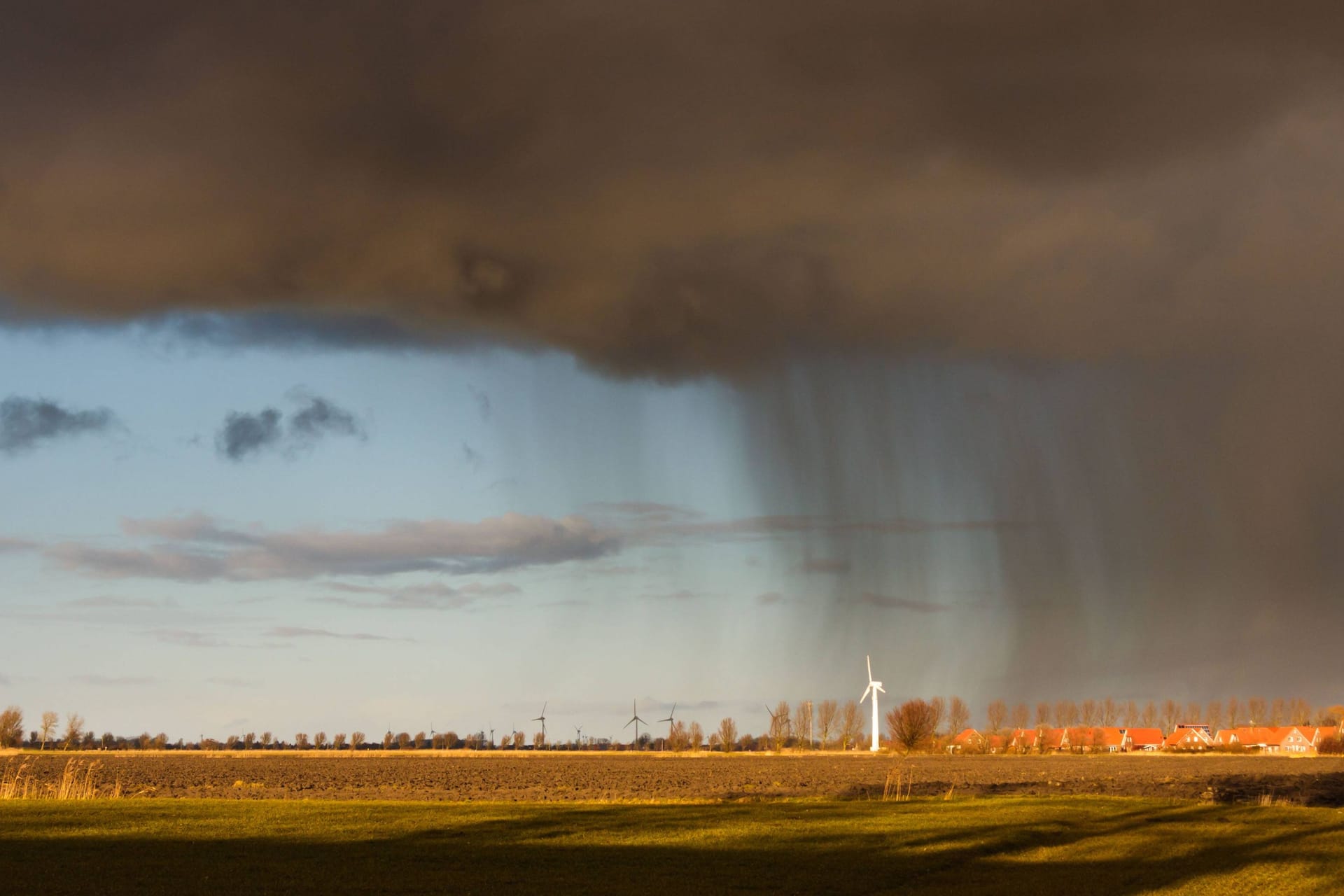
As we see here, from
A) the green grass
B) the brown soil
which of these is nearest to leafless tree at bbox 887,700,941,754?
the brown soil

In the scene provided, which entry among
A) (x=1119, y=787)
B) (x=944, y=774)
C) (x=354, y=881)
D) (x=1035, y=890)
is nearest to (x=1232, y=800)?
(x=1119, y=787)

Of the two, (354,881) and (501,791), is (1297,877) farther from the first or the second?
(501,791)

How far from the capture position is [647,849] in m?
31.3

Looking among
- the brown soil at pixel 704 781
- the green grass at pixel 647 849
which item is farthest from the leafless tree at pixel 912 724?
the green grass at pixel 647 849

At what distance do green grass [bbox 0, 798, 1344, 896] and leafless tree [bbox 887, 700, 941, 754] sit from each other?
339 feet

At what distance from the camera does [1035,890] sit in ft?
81.4

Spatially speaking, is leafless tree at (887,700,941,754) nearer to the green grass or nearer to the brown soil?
the brown soil

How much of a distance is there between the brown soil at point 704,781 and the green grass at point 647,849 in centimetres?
1402

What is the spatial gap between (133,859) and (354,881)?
20.7 ft

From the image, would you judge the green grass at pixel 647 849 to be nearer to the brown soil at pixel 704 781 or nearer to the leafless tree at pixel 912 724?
the brown soil at pixel 704 781

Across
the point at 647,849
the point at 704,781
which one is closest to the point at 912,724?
the point at 704,781

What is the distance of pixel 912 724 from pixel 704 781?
3030 inches

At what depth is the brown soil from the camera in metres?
60.6

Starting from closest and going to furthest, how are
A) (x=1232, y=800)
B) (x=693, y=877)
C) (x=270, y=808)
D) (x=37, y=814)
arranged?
1. (x=693, y=877)
2. (x=37, y=814)
3. (x=270, y=808)
4. (x=1232, y=800)
